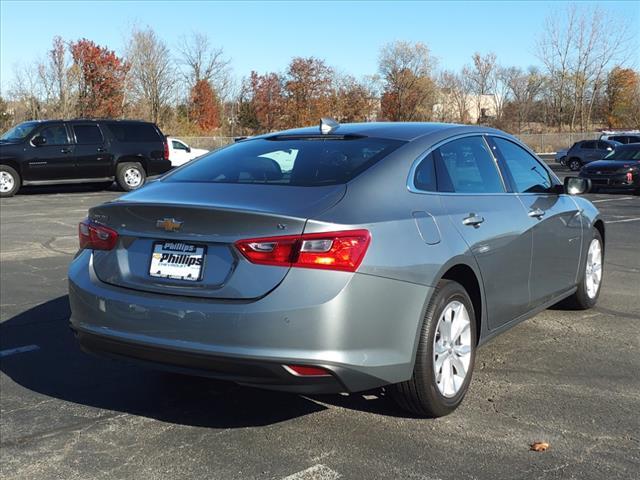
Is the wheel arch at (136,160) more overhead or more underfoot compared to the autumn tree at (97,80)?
more underfoot

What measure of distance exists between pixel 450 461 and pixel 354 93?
57.4m

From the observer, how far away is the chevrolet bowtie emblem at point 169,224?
134 inches

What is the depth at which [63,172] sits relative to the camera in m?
18.5

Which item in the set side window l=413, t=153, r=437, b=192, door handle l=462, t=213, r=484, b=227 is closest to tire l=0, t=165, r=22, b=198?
side window l=413, t=153, r=437, b=192

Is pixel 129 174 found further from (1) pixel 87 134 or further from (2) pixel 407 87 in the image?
(2) pixel 407 87

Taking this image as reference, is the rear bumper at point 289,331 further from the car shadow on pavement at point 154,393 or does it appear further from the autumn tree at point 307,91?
the autumn tree at point 307,91

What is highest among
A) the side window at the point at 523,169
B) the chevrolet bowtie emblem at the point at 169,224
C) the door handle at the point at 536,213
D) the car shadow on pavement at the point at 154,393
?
the side window at the point at 523,169

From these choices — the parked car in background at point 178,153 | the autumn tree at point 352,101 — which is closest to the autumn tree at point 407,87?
the autumn tree at point 352,101

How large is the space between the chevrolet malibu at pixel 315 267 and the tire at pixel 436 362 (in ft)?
0.03

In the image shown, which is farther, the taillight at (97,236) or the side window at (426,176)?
the side window at (426,176)

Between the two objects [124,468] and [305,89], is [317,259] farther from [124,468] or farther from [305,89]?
[305,89]

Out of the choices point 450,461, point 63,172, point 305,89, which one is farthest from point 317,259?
point 305,89

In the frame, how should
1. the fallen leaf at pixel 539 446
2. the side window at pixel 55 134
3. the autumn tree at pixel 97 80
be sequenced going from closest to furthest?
1. the fallen leaf at pixel 539 446
2. the side window at pixel 55 134
3. the autumn tree at pixel 97 80

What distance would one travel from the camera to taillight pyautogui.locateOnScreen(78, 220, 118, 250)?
144 inches
